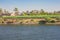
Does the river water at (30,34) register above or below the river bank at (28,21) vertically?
above

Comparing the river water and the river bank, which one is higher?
the river water

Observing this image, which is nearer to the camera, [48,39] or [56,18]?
[48,39]

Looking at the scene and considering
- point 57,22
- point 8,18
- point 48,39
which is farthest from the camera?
point 8,18

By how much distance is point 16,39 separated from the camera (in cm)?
3334

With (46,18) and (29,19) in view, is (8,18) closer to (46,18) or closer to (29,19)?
(29,19)

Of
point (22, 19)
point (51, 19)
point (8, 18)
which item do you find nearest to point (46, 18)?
point (51, 19)

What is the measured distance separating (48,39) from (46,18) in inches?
1721

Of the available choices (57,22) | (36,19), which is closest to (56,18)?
(57,22)

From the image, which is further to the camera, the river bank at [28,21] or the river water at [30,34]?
the river bank at [28,21]

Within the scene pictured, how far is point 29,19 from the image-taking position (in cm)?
7862

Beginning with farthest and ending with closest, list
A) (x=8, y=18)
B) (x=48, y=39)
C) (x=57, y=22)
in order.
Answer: (x=8, y=18) → (x=57, y=22) → (x=48, y=39)

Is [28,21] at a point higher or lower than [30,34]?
lower

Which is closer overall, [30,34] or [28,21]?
[30,34]

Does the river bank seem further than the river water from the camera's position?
Yes
